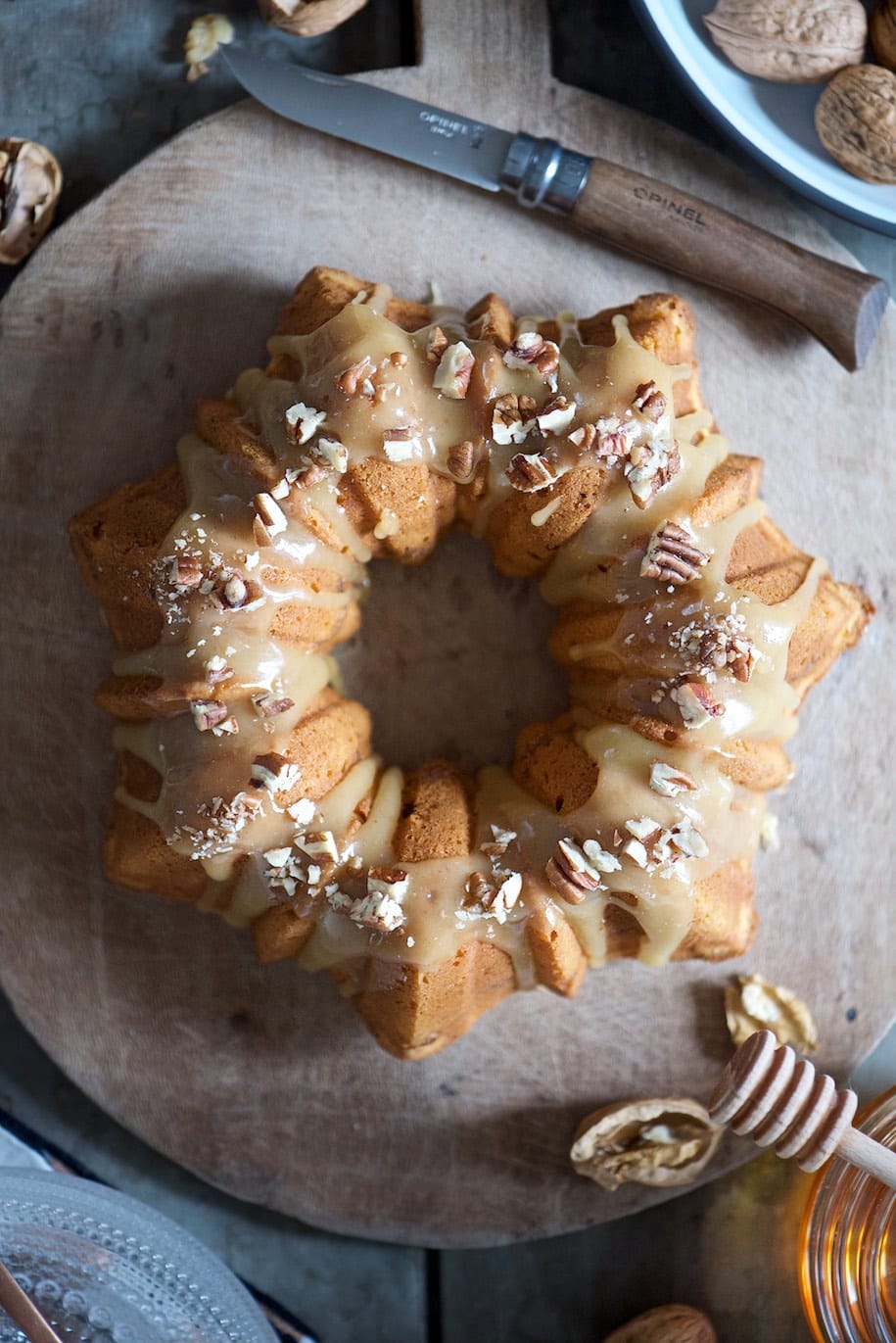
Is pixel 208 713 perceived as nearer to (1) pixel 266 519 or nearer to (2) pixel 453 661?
(1) pixel 266 519

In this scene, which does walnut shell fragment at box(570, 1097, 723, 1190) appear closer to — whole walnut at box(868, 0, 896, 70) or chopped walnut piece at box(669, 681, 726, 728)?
chopped walnut piece at box(669, 681, 726, 728)

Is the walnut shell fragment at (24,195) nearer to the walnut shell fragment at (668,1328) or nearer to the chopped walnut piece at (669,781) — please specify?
the chopped walnut piece at (669,781)

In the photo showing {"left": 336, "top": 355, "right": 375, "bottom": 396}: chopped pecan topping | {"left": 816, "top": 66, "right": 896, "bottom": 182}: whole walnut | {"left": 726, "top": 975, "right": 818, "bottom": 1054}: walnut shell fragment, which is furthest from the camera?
{"left": 726, "top": 975, "right": 818, "bottom": 1054}: walnut shell fragment

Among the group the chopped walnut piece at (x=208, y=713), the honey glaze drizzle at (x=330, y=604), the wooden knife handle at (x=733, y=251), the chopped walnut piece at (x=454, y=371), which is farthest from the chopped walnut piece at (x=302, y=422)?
the wooden knife handle at (x=733, y=251)

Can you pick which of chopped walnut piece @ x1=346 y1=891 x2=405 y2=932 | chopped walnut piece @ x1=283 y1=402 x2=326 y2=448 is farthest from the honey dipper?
chopped walnut piece @ x1=283 y1=402 x2=326 y2=448

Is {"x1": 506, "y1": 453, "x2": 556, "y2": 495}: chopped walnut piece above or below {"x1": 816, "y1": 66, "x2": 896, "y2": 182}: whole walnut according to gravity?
below

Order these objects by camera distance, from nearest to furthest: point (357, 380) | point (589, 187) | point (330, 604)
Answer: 1. point (357, 380)
2. point (330, 604)
3. point (589, 187)

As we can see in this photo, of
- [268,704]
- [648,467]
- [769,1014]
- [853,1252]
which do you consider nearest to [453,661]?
[268,704]
